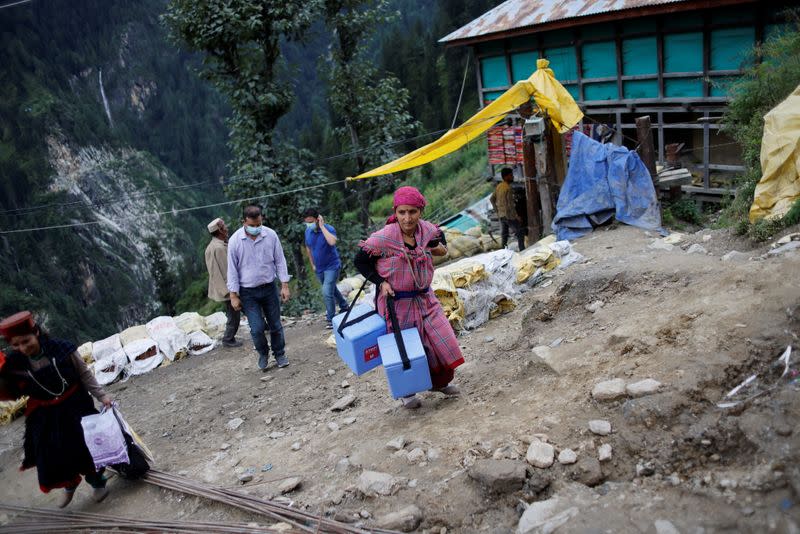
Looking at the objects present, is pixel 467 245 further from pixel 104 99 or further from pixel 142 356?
pixel 104 99

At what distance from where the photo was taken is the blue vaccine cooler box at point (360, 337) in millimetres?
3824

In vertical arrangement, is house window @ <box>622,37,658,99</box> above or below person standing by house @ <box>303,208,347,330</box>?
above

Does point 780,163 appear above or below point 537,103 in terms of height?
below

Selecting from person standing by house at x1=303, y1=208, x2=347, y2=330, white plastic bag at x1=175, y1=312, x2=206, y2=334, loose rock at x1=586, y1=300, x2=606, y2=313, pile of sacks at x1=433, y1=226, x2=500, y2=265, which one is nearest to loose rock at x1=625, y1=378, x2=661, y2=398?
loose rock at x1=586, y1=300, x2=606, y2=313

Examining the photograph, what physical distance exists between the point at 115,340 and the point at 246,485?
498cm

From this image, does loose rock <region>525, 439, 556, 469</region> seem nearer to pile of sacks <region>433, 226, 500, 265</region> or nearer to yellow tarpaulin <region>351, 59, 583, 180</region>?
yellow tarpaulin <region>351, 59, 583, 180</region>

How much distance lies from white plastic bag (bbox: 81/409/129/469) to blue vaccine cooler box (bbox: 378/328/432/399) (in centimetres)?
167

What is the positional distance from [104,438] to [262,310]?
104 inches

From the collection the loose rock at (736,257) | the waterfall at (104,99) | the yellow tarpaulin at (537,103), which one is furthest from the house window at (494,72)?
the waterfall at (104,99)

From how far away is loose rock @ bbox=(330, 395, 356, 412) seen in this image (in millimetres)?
4809

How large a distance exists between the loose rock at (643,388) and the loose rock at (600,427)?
22cm

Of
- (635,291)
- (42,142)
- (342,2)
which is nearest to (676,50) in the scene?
(342,2)

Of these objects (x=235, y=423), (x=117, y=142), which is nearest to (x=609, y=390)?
(x=235, y=423)

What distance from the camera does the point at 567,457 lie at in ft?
9.15
